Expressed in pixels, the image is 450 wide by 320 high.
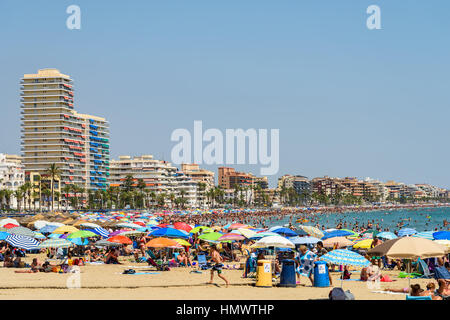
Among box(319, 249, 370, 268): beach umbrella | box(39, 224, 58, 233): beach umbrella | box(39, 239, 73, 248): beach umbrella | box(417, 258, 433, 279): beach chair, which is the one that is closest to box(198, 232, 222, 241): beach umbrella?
box(39, 239, 73, 248): beach umbrella

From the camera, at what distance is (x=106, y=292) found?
14.9 metres

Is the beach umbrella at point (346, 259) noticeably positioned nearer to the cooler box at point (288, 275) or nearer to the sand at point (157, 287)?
the sand at point (157, 287)

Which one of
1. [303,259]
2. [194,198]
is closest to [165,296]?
[303,259]

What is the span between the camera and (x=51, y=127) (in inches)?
5561

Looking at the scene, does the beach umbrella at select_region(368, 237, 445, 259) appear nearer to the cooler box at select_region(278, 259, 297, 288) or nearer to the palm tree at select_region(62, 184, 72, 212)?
the cooler box at select_region(278, 259, 297, 288)

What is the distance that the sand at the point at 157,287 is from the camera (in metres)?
14.0

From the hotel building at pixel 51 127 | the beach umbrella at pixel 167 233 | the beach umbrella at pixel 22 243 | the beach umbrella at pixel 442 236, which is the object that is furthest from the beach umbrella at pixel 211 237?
the hotel building at pixel 51 127

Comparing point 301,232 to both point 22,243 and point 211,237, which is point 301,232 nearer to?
point 211,237

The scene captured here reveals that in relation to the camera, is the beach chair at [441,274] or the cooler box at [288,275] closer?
the beach chair at [441,274]

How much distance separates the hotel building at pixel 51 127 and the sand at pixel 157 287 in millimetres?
121404

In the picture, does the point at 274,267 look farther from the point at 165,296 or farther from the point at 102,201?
the point at 102,201

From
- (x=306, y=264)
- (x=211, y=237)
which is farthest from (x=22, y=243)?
(x=306, y=264)

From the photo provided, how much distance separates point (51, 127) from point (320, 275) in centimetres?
13291
